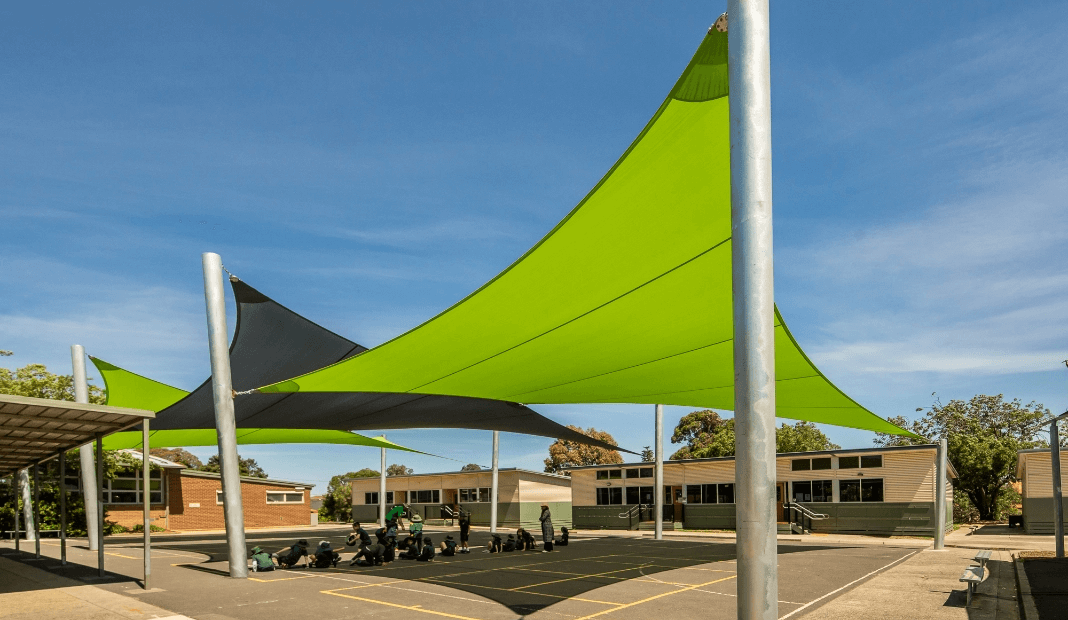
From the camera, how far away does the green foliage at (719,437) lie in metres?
46.4

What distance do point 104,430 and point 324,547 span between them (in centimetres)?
429

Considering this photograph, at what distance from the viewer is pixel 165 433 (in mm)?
18062

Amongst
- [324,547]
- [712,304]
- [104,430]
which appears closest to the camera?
[712,304]

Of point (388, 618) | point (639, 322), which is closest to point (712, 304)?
point (639, 322)

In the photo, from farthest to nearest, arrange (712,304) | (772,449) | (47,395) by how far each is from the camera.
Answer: (47,395), (712,304), (772,449)

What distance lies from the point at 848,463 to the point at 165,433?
21471mm

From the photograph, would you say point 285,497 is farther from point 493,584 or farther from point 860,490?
point 493,584

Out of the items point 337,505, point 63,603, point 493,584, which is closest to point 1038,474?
point 493,584

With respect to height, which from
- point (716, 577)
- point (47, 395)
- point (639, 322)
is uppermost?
point (639, 322)

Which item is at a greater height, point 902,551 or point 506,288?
point 506,288

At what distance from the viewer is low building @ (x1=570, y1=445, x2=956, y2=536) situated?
78.5 feet

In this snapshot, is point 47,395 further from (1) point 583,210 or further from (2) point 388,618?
(1) point 583,210

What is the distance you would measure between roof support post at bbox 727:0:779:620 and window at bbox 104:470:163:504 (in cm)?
3006

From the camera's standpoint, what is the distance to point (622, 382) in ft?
40.9
